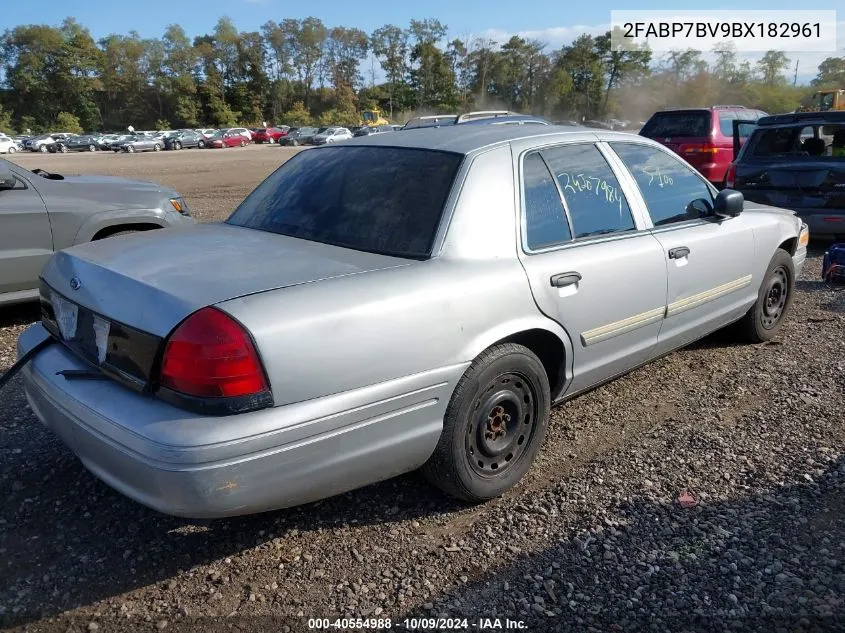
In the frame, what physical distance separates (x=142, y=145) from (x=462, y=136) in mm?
55058

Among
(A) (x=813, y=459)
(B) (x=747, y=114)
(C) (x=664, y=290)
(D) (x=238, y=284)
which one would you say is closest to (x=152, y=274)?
(D) (x=238, y=284)

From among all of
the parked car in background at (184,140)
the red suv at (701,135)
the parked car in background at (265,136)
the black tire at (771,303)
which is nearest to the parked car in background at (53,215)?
the black tire at (771,303)

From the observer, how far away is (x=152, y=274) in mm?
2580

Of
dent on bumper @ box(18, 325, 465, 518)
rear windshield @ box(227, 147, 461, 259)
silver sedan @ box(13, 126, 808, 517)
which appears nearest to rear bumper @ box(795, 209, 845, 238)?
silver sedan @ box(13, 126, 808, 517)

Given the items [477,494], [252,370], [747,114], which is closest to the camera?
[252,370]

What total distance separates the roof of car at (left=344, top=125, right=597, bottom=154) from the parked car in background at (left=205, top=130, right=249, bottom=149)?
56433 mm

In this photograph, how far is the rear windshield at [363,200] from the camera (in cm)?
295

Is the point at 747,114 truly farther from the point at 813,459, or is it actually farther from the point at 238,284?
the point at 238,284

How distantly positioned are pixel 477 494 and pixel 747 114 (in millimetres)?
12695

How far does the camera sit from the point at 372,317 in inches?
97.5

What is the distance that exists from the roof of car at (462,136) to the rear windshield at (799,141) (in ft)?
18.9

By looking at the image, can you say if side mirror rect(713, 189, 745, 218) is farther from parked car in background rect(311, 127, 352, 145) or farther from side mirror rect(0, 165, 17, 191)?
parked car in background rect(311, 127, 352, 145)

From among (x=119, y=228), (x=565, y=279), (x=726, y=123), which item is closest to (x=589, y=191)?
(x=565, y=279)

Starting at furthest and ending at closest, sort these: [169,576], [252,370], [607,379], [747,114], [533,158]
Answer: [747,114] → [607,379] → [533,158] → [169,576] → [252,370]
